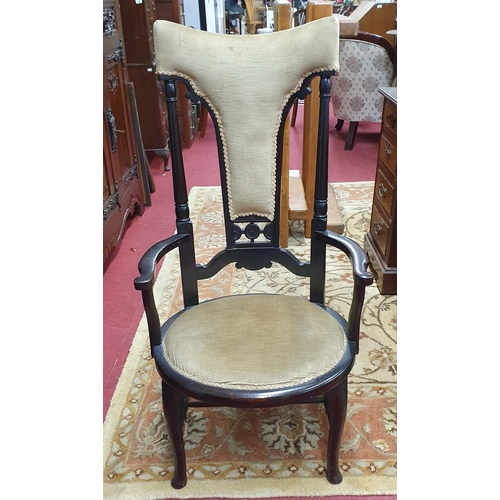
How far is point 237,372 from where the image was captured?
105 centimetres

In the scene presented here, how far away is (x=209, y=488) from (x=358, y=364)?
713 mm

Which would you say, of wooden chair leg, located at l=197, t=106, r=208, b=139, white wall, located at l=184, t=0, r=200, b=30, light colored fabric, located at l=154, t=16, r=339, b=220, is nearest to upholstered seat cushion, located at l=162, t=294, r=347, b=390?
light colored fabric, located at l=154, t=16, r=339, b=220

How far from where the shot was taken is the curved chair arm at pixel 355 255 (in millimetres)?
1093

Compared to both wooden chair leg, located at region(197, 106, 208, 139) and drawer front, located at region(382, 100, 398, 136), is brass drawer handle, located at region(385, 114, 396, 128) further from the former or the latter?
wooden chair leg, located at region(197, 106, 208, 139)

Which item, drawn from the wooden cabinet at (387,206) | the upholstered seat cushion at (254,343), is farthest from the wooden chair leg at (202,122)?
the upholstered seat cushion at (254,343)

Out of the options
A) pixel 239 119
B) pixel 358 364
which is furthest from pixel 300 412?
pixel 239 119

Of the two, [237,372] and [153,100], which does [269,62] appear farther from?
[153,100]

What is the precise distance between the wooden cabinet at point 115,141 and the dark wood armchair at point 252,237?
1.18 metres

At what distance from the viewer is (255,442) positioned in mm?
1408

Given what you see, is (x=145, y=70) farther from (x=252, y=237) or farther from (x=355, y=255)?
(x=355, y=255)

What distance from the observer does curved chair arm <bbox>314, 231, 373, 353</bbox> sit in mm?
1100

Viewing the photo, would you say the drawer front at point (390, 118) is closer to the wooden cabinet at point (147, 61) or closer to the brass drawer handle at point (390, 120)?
the brass drawer handle at point (390, 120)

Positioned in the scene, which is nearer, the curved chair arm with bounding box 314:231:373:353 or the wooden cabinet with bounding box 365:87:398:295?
the curved chair arm with bounding box 314:231:373:353

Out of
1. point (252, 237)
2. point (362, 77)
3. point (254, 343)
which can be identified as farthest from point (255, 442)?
point (362, 77)
